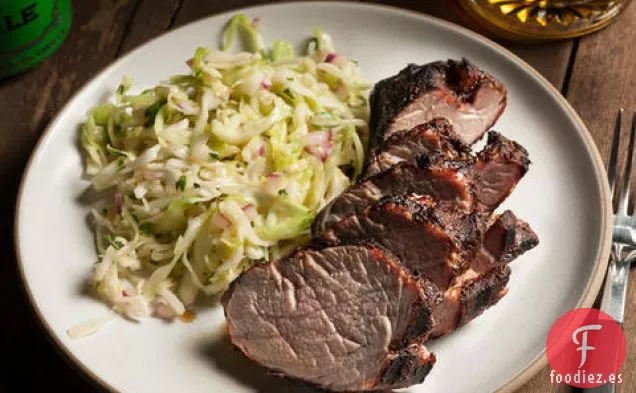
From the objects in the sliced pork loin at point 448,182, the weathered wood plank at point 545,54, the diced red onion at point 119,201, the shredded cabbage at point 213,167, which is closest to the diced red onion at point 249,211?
the shredded cabbage at point 213,167

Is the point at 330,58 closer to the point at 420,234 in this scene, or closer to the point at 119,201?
the point at 119,201

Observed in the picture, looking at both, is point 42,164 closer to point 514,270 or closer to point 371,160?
point 371,160

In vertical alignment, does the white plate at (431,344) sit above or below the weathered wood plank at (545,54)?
below

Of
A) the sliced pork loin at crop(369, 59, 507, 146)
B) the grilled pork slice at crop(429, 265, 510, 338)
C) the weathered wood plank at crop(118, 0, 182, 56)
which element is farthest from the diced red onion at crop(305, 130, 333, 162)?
the weathered wood plank at crop(118, 0, 182, 56)

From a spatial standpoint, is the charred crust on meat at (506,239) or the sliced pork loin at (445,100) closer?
the charred crust on meat at (506,239)

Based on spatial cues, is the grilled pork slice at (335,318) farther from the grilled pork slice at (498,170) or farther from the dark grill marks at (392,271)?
the grilled pork slice at (498,170)

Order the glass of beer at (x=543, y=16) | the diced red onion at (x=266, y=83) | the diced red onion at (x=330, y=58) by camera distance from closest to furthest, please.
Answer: the diced red onion at (x=266, y=83) → the diced red onion at (x=330, y=58) → the glass of beer at (x=543, y=16)
